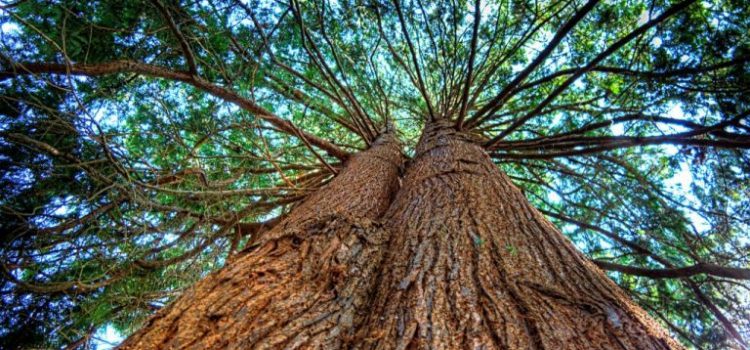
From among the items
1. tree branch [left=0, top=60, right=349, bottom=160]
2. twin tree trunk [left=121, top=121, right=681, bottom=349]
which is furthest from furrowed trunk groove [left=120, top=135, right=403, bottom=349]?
tree branch [left=0, top=60, right=349, bottom=160]

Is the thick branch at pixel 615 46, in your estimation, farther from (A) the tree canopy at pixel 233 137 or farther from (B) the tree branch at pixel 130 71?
(B) the tree branch at pixel 130 71

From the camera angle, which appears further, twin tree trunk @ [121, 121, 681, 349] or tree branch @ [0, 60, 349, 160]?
tree branch @ [0, 60, 349, 160]

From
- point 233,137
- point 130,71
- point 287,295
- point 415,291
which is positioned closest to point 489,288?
point 415,291

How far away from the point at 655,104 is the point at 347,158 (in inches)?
95.3

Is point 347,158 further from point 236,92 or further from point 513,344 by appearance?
point 513,344

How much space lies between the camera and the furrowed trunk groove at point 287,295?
1004mm

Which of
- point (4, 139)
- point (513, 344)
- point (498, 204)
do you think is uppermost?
point (4, 139)

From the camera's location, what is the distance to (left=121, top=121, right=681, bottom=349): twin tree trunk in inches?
38.9

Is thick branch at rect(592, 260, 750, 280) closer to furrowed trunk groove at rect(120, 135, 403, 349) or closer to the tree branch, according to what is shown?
furrowed trunk groove at rect(120, 135, 403, 349)

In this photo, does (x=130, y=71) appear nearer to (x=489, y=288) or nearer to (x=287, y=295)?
(x=287, y=295)

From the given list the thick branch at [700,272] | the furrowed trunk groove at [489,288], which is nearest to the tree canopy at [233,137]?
the thick branch at [700,272]

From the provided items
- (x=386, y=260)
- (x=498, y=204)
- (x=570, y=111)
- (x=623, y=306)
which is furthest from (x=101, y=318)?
(x=570, y=111)

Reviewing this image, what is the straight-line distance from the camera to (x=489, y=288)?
117cm

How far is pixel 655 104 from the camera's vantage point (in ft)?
9.19
